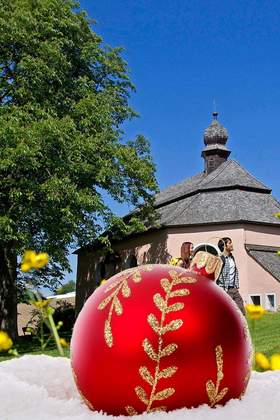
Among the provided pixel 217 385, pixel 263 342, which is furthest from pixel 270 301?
pixel 217 385

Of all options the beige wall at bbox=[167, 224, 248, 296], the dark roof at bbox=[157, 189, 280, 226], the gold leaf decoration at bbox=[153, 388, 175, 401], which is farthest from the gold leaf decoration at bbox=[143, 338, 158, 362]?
the dark roof at bbox=[157, 189, 280, 226]

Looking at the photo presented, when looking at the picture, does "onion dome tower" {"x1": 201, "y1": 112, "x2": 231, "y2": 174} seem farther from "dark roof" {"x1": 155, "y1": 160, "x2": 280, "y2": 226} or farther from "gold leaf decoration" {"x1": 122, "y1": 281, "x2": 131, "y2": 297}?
"gold leaf decoration" {"x1": 122, "y1": 281, "x2": 131, "y2": 297}

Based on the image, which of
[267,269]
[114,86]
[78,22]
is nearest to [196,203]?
[267,269]

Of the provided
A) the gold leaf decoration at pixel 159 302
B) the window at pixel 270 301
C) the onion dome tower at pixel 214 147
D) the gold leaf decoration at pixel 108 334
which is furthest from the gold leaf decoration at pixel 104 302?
the onion dome tower at pixel 214 147

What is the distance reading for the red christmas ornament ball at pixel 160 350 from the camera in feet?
9.84

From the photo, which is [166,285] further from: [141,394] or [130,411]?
[130,411]

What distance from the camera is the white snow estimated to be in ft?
9.52

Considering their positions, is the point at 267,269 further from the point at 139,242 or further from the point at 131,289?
the point at 131,289

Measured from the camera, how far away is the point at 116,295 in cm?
325

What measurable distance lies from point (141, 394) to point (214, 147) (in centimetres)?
4017

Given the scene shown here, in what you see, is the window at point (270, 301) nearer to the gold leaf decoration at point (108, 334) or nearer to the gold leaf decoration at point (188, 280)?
the gold leaf decoration at point (188, 280)

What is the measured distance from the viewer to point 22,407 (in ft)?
10.6

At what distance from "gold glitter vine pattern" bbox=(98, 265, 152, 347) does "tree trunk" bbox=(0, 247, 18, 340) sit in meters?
18.6

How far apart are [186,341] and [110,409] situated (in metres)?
0.61
